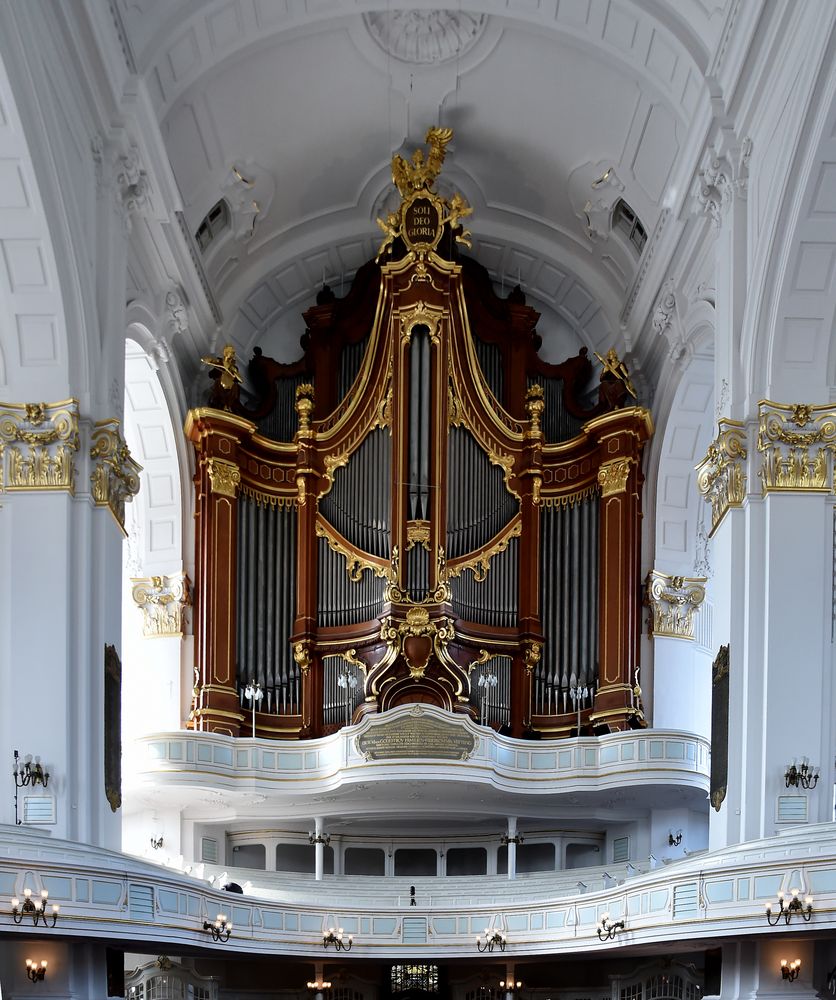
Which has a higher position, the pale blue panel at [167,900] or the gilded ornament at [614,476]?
the gilded ornament at [614,476]

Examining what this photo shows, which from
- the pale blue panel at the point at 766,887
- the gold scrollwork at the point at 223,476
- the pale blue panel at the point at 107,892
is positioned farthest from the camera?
the gold scrollwork at the point at 223,476

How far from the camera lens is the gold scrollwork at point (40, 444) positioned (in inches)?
987

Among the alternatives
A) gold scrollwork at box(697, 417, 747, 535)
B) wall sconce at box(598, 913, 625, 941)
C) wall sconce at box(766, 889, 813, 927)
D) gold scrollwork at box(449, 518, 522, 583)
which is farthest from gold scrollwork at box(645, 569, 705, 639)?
wall sconce at box(766, 889, 813, 927)

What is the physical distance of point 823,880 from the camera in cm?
2112

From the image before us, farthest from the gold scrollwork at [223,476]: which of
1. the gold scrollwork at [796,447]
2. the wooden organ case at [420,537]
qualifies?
the gold scrollwork at [796,447]

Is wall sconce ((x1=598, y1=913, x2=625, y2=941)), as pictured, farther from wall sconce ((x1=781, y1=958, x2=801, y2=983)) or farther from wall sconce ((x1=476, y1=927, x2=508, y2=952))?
wall sconce ((x1=781, y1=958, x2=801, y2=983))

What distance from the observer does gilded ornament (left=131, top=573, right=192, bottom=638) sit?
32.5m

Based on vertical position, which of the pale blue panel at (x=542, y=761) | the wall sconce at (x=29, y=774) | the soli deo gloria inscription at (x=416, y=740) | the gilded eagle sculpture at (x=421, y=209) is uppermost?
the gilded eagle sculpture at (x=421, y=209)

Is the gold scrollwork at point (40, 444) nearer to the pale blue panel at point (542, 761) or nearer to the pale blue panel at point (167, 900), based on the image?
the pale blue panel at point (167, 900)

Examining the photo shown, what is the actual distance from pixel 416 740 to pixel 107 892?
8589mm

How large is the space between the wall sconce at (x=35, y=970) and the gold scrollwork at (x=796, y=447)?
11.3 meters

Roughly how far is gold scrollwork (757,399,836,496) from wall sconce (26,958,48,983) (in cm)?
1129

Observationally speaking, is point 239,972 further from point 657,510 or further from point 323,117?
point 323,117

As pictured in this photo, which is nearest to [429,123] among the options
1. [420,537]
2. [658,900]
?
[420,537]
